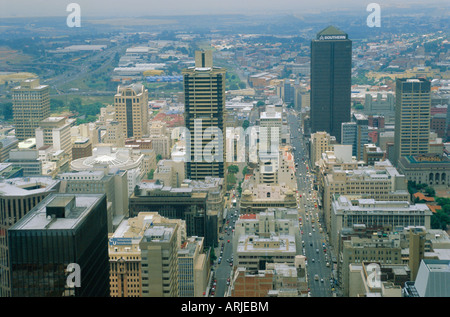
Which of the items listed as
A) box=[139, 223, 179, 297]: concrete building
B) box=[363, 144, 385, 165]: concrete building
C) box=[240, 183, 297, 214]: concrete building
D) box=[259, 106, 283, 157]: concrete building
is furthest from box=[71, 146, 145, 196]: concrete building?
box=[139, 223, 179, 297]: concrete building

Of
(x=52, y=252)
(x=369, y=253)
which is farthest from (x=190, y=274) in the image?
(x=52, y=252)

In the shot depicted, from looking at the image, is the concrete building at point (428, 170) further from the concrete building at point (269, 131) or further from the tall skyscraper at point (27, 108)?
the tall skyscraper at point (27, 108)

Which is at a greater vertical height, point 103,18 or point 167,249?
point 103,18

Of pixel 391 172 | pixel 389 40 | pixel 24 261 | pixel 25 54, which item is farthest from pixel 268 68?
pixel 24 261

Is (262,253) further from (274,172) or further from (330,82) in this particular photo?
(330,82)

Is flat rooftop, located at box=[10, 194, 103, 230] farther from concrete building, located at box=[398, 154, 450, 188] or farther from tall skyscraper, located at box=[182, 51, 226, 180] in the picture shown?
concrete building, located at box=[398, 154, 450, 188]
